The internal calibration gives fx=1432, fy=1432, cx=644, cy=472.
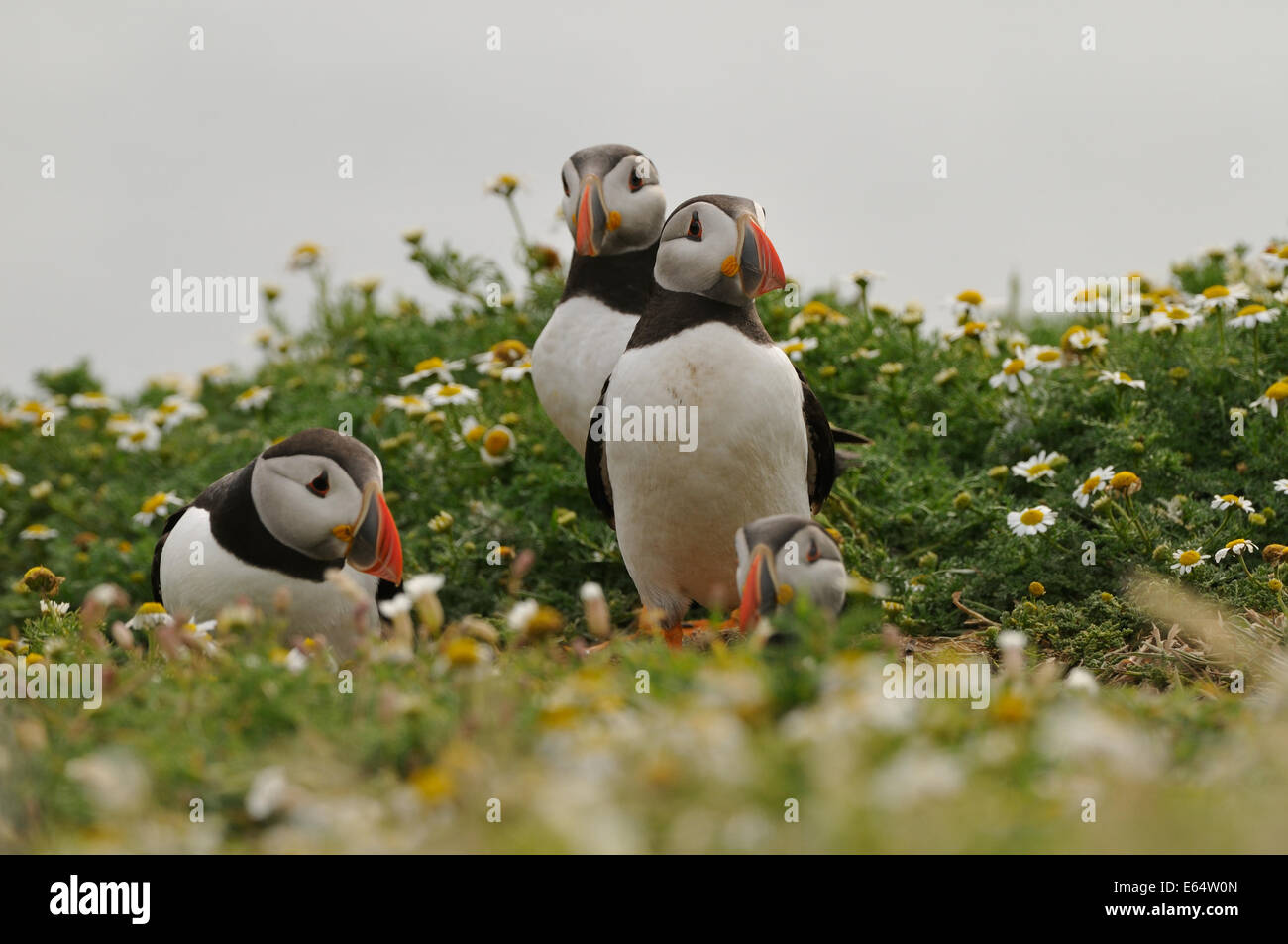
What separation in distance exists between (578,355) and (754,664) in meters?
3.34

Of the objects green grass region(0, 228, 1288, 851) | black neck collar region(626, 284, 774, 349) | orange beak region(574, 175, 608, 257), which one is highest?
orange beak region(574, 175, 608, 257)

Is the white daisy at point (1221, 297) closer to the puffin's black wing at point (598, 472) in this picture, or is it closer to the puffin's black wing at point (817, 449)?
the puffin's black wing at point (817, 449)

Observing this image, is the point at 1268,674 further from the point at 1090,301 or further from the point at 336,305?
the point at 336,305

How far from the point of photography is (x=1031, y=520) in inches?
272

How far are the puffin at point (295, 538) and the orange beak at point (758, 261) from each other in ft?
5.52

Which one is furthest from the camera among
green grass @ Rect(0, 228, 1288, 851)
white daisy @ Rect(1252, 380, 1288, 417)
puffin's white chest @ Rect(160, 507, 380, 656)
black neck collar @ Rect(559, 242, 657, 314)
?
white daisy @ Rect(1252, 380, 1288, 417)

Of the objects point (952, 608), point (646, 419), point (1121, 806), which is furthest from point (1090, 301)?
point (1121, 806)

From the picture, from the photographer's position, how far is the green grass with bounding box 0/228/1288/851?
318 cm

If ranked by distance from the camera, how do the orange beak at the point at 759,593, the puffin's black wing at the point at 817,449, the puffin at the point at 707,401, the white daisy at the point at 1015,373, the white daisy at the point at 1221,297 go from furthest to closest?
the white daisy at the point at 1015,373 < the white daisy at the point at 1221,297 < the puffin's black wing at the point at 817,449 < the puffin at the point at 707,401 < the orange beak at the point at 759,593

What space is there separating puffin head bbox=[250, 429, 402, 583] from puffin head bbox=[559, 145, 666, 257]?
161cm

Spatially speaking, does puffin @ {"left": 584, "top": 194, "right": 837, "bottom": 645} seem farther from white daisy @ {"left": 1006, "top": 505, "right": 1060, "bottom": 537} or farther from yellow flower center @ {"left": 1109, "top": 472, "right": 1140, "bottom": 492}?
yellow flower center @ {"left": 1109, "top": 472, "right": 1140, "bottom": 492}

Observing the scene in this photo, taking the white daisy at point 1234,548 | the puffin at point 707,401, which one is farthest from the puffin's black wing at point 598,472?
the white daisy at point 1234,548

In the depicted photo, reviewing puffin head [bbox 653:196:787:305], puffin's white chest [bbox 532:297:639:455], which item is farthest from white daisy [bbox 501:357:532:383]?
puffin head [bbox 653:196:787:305]

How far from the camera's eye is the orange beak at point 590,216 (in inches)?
262
